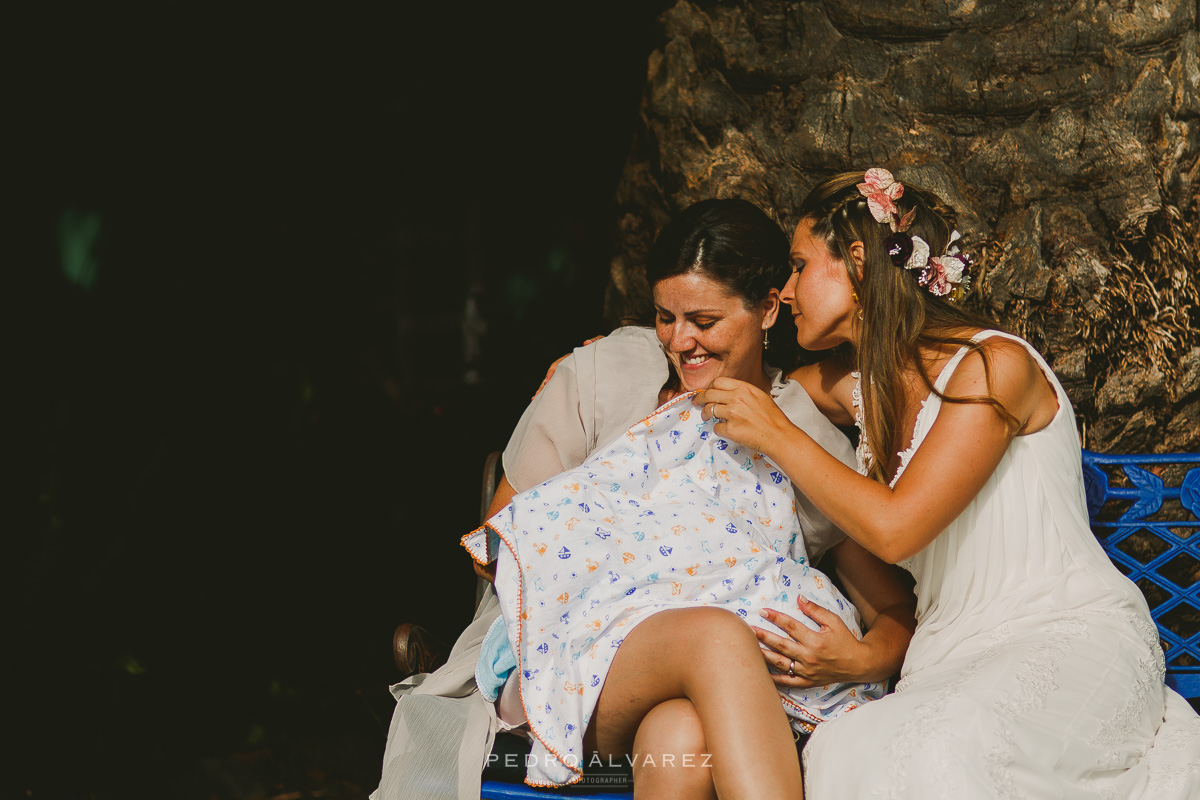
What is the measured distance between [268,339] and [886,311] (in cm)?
284

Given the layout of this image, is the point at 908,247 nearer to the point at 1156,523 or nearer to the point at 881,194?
the point at 881,194

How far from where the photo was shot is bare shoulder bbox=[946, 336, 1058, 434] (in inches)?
87.7

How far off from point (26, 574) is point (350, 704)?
1393mm

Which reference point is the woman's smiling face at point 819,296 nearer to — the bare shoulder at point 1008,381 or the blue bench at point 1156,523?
the bare shoulder at point 1008,381

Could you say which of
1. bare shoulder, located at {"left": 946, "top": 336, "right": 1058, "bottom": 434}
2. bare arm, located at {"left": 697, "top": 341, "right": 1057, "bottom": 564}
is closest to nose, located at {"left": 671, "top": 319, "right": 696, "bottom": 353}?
bare arm, located at {"left": 697, "top": 341, "right": 1057, "bottom": 564}

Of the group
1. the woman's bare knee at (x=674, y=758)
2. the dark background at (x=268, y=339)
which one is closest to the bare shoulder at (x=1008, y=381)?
the woman's bare knee at (x=674, y=758)

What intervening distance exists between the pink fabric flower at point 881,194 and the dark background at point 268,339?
1.36 m

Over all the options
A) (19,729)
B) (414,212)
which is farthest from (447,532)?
(19,729)

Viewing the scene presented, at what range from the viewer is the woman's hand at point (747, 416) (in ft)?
7.52

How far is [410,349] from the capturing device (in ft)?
16.1

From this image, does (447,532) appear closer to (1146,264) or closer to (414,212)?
(414,212)

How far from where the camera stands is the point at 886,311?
7.82 ft

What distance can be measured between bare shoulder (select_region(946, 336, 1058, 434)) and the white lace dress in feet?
0.13

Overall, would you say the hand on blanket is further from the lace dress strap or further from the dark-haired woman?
the lace dress strap
